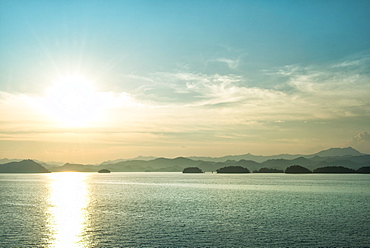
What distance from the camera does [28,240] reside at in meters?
51.3

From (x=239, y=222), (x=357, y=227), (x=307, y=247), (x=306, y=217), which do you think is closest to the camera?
(x=307, y=247)

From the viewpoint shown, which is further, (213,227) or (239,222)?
(239,222)

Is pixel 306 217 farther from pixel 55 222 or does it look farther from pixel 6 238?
pixel 6 238

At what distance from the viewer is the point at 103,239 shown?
52094mm

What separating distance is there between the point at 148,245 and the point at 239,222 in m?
25.2

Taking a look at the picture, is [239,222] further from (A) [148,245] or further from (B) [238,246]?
(A) [148,245]

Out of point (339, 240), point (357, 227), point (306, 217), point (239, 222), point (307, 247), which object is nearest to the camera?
point (307, 247)

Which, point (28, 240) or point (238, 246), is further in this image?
point (28, 240)

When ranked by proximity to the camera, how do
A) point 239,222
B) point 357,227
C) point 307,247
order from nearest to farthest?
point 307,247
point 357,227
point 239,222

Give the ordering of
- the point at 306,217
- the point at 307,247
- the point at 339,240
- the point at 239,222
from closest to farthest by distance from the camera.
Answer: the point at 307,247 → the point at 339,240 → the point at 239,222 → the point at 306,217

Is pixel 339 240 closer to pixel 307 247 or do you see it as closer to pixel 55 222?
pixel 307 247

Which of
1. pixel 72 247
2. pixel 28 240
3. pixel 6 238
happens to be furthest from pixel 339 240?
pixel 6 238

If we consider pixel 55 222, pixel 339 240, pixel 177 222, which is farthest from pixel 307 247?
pixel 55 222

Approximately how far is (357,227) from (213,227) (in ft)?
87.1
